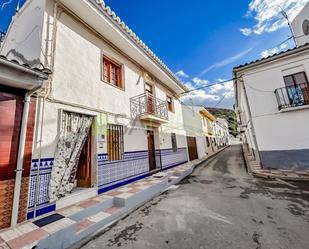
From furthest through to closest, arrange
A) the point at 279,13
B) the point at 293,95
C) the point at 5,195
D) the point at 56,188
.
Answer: the point at 279,13, the point at 293,95, the point at 56,188, the point at 5,195

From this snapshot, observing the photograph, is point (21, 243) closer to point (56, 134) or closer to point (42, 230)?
point (42, 230)

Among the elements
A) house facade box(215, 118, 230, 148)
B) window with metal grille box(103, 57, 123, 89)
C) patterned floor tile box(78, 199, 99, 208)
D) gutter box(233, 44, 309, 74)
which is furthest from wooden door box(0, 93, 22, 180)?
house facade box(215, 118, 230, 148)

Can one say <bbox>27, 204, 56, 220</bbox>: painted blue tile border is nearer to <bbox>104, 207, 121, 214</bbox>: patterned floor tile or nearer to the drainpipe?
the drainpipe

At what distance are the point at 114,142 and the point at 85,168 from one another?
1.37 meters

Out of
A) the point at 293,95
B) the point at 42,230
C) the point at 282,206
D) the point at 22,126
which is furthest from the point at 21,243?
the point at 293,95

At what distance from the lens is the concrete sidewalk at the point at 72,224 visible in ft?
7.88

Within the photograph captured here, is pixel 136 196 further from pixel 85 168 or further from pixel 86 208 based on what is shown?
pixel 85 168

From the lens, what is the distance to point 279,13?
10.0m

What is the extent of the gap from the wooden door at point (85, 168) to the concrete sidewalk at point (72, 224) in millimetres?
699

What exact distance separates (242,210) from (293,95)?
24.1 feet

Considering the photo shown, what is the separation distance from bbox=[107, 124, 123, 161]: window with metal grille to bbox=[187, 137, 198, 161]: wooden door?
29.1 ft

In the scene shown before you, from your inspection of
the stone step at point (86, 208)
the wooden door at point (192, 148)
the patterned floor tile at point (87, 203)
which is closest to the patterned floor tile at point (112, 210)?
the stone step at point (86, 208)

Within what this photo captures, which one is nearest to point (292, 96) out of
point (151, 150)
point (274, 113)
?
point (274, 113)

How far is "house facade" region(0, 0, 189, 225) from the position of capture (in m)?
3.74
